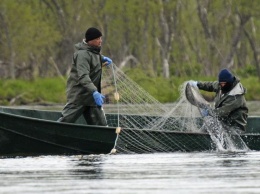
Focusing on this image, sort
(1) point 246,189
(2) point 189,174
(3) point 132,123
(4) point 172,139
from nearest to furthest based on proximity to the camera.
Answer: (1) point 246,189
(2) point 189,174
(4) point 172,139
(3) point 132,123

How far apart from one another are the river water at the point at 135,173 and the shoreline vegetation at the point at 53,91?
88.2ft

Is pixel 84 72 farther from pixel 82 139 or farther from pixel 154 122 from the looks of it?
pixel 154 122

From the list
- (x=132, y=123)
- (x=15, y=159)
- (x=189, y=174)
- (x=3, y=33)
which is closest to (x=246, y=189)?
(x=189, y=174)

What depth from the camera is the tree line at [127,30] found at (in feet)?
181

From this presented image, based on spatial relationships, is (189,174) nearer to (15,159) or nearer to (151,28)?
(15,159)

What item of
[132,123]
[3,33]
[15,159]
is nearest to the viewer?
[15,159]

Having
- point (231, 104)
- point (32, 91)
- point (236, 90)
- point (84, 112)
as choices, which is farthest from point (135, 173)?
point (32, 91)

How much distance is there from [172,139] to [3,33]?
40.7m

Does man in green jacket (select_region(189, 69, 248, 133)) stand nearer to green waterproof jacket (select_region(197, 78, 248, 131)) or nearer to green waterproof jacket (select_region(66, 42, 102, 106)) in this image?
green waterproof jacket (select_region(197, 78, 248, 131))

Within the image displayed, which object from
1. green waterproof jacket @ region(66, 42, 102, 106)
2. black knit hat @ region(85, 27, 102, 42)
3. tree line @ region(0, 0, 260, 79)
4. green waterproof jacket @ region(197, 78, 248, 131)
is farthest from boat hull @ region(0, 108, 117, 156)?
tree line @ region(0, 0, 260, 79)

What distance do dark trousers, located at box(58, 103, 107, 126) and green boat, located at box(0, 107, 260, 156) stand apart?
57cm

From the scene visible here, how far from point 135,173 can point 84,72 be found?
157 inches

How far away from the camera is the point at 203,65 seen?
62719 mm

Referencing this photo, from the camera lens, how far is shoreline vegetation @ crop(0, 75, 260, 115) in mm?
44794
